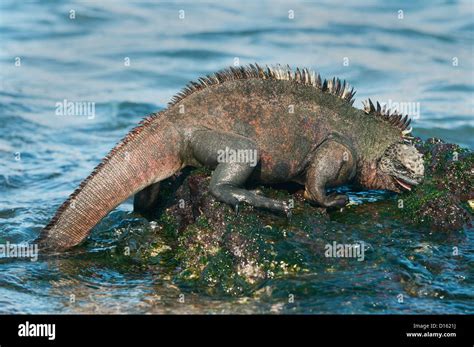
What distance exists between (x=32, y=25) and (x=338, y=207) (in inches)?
624

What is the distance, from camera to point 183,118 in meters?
8.59

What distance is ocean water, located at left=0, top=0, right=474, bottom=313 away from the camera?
7629 mm

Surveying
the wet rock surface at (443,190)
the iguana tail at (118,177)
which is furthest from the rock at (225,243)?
the wet rock surface at (443,190)

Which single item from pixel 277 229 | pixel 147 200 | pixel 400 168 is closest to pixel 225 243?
pixel 277 229

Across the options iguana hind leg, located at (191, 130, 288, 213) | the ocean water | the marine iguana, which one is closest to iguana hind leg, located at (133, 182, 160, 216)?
the marine iguana

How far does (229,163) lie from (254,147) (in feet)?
1.23

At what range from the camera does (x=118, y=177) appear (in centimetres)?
840

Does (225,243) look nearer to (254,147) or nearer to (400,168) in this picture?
(254,147)

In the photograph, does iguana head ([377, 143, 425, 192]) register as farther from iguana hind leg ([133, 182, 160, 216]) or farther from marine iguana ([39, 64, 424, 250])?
iguana hind leg ([133, 182, 160, 216])

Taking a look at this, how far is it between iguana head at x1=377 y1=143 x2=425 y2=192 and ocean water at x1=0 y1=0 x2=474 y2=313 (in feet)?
1.02

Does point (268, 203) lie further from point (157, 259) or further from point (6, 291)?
point (6, 291)

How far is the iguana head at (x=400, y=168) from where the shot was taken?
29.3ft
